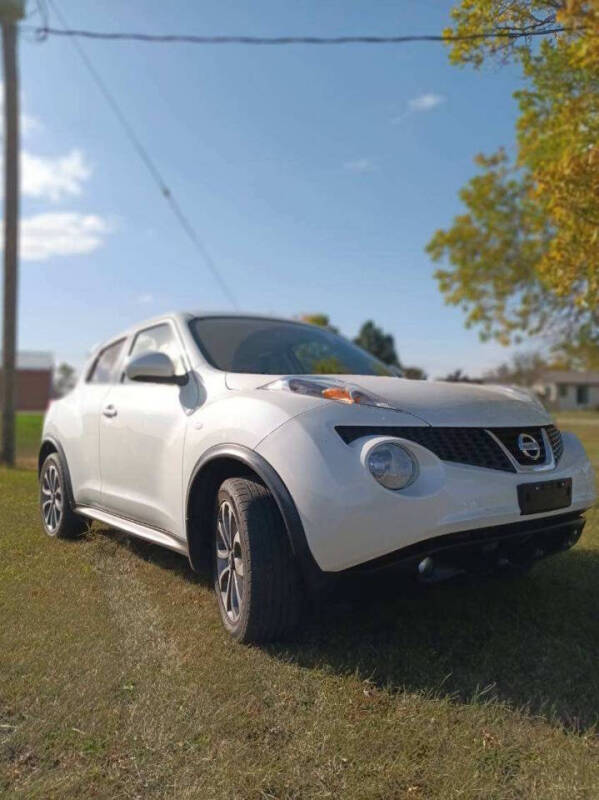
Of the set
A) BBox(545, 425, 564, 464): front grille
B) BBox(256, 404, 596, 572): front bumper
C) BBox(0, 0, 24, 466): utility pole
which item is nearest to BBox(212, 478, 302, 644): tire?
BBox(256, 404, 596, 572): front bumper

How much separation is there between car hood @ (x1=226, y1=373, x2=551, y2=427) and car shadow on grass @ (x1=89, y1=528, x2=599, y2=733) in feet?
2.36

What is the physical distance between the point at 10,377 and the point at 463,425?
32.6 ft

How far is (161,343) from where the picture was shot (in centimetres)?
462

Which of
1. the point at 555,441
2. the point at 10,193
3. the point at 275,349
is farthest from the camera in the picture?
the point at 10,193

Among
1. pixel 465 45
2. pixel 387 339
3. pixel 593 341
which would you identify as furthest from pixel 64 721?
pixel 387 339

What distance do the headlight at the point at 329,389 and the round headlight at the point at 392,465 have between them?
27 cm

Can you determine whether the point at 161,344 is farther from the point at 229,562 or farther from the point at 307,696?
the point at 307,696

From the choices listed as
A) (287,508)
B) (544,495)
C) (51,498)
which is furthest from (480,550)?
(51,498)

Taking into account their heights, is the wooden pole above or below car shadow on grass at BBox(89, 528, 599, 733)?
above

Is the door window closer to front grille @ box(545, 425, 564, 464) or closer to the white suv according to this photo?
the white suv

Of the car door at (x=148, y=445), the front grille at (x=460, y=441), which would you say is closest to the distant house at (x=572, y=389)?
the car door at (x=148, y=445)

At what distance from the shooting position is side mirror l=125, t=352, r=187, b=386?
12.8 feet

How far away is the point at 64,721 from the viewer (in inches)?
103

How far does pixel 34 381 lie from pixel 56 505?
57.7m
